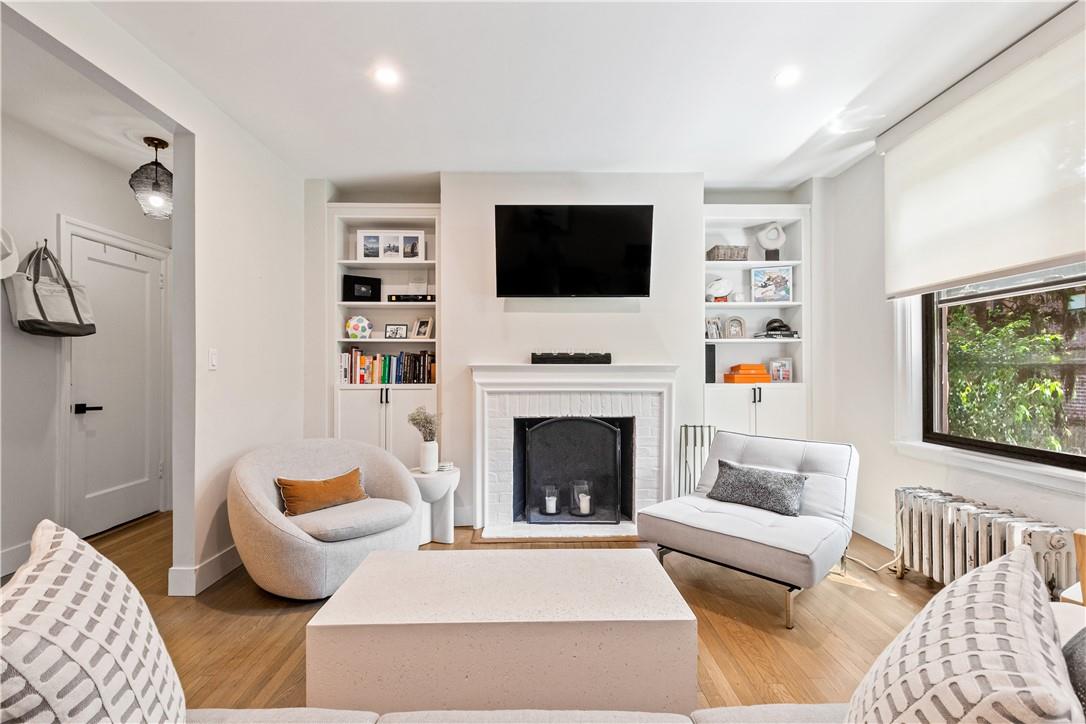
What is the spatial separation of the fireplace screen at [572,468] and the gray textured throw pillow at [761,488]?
3.25ft

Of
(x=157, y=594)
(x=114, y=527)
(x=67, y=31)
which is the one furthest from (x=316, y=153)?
(x=114, y=527)

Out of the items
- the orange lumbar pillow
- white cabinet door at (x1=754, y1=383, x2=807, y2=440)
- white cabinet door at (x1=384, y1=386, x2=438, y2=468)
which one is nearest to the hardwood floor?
the orange lumbar pillow

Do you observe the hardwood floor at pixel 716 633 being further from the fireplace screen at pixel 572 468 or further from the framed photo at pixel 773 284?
the framed photo at pixel 773 284

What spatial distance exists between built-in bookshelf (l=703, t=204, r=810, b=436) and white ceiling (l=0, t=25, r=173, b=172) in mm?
3862

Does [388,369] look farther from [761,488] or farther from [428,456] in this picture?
[761,488]

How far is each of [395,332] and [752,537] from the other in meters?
2.90

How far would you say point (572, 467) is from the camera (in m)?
3.83

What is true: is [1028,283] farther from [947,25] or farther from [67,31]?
[67,31]

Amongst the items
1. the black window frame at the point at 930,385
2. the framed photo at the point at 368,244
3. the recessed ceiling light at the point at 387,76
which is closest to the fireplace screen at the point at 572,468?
the framed photo at the point at 368,244

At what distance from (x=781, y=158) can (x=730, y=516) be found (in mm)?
2460

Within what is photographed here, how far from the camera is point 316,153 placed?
3346 millimetres

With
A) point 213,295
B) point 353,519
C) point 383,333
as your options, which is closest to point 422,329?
point 383,333

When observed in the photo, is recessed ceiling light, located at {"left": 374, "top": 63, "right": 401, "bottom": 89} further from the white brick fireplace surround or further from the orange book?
the orange book

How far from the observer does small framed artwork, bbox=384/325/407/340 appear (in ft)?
13.0
